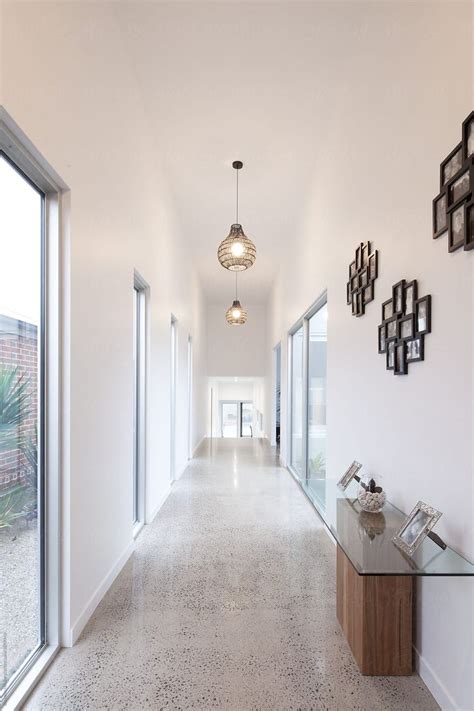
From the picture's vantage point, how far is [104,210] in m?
2.67

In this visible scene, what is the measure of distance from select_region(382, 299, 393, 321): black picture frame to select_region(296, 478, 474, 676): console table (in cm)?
103

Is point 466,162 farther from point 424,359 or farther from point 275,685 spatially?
point 275,685

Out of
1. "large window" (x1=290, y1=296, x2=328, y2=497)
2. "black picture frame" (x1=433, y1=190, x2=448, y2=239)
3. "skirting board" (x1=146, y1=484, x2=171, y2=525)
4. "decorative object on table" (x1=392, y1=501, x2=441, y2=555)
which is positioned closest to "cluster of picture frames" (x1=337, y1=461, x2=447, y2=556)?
"decorative object on table" (x1=392, y1=501, x2=441, y2=555)

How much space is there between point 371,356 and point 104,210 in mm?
1890

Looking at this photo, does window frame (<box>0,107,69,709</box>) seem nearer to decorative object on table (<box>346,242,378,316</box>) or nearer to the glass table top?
the glass table top

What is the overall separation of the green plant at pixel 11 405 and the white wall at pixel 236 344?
970 cm

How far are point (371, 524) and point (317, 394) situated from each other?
268cm

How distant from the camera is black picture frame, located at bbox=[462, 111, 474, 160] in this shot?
1551 mm

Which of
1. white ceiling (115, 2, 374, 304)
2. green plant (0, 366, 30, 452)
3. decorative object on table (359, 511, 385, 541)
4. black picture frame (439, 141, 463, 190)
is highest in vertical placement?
white ceiling (115, 2, 374, 304)

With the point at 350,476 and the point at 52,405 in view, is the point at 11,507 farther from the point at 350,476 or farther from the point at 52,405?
the point at 350,476

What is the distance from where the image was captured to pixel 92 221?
244 centimetres

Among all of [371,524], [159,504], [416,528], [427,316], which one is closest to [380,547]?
[416,528]

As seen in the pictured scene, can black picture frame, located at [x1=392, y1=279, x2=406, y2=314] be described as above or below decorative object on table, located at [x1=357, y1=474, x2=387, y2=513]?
above

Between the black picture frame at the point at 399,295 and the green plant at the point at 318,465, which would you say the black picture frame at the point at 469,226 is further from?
the green plant at the point at 318,465
